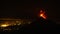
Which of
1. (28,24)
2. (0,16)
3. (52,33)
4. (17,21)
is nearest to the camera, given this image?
(52,33)

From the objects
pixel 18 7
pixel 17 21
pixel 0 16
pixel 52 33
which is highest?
pixel 18 7

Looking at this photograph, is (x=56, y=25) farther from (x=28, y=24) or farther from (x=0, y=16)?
(x=0, y=16)

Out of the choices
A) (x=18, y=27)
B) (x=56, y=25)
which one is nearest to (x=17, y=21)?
(x=18, y=27)

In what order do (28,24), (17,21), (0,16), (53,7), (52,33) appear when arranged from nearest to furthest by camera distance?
1. (52,33)
2. (28,24)
3. (17,21)
4. (0,16)
5. (53,7)

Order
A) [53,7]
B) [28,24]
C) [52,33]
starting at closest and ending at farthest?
[52,33]
[28,24]
[53,7]

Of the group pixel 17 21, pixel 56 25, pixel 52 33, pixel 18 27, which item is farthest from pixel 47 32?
pixel 17 21

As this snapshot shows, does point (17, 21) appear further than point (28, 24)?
Yes

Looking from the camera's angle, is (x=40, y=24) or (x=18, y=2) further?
(x=18, y=2)

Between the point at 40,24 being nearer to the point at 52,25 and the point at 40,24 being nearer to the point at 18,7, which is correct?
the point at 52,25

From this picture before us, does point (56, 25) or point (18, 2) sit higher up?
point (18, 2)

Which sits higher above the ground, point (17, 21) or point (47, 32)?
point (17, 21)
